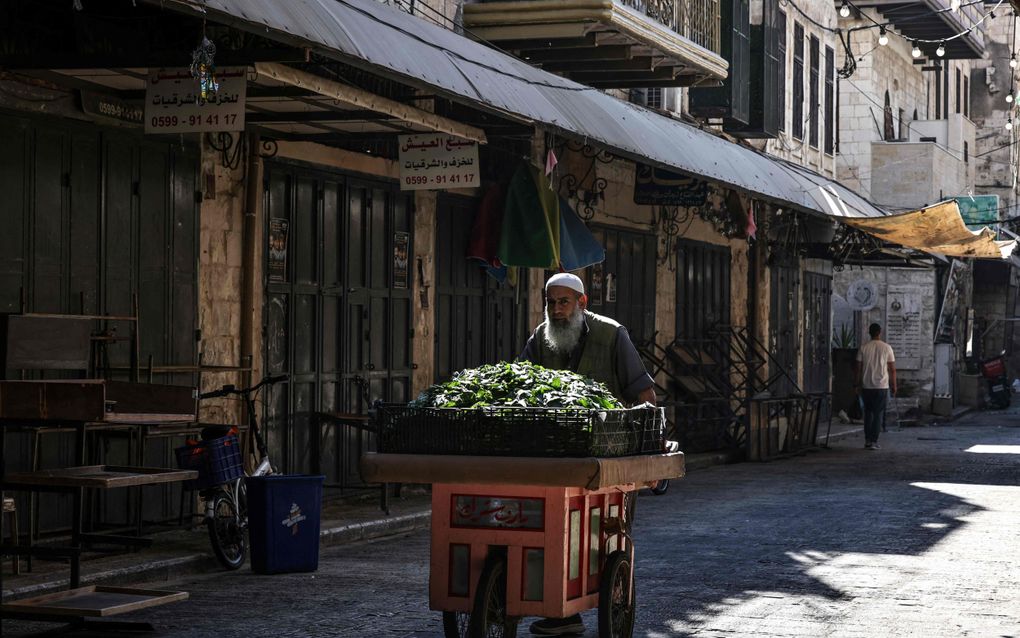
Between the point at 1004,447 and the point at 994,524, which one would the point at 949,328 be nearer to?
the point at 1004,447

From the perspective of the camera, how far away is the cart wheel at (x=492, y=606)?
6645mm

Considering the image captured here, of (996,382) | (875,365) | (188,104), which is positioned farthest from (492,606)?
(996,382)

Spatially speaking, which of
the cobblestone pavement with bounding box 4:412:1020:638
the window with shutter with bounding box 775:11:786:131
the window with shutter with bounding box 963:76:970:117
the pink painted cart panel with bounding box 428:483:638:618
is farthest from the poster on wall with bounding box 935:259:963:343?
the pink painted cart panel with bounding box 428:483:638:618

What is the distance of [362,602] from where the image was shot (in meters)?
9.20

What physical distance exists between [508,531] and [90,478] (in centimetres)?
225

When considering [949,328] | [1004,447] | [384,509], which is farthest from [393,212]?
[949,328]

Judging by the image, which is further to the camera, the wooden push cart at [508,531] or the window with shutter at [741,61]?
the window with shutter at [741,61]

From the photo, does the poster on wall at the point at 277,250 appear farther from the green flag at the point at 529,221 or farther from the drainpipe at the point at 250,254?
the green flag at the point at 529,221

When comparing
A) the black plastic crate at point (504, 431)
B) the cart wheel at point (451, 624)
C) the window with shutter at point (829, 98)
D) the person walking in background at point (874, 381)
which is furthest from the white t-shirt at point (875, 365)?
the cart wheel at point (451, 624)

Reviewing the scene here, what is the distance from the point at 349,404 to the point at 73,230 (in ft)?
15.1

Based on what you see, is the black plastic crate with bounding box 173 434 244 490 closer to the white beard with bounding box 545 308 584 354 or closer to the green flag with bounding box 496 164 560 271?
the white beard with bounding box 545 308 584 354

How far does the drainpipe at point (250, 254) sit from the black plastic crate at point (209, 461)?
2340 millimetres

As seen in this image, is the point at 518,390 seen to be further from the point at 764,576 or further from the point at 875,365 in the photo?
the point at 875,365

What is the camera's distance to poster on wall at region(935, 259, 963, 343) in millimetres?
39531
